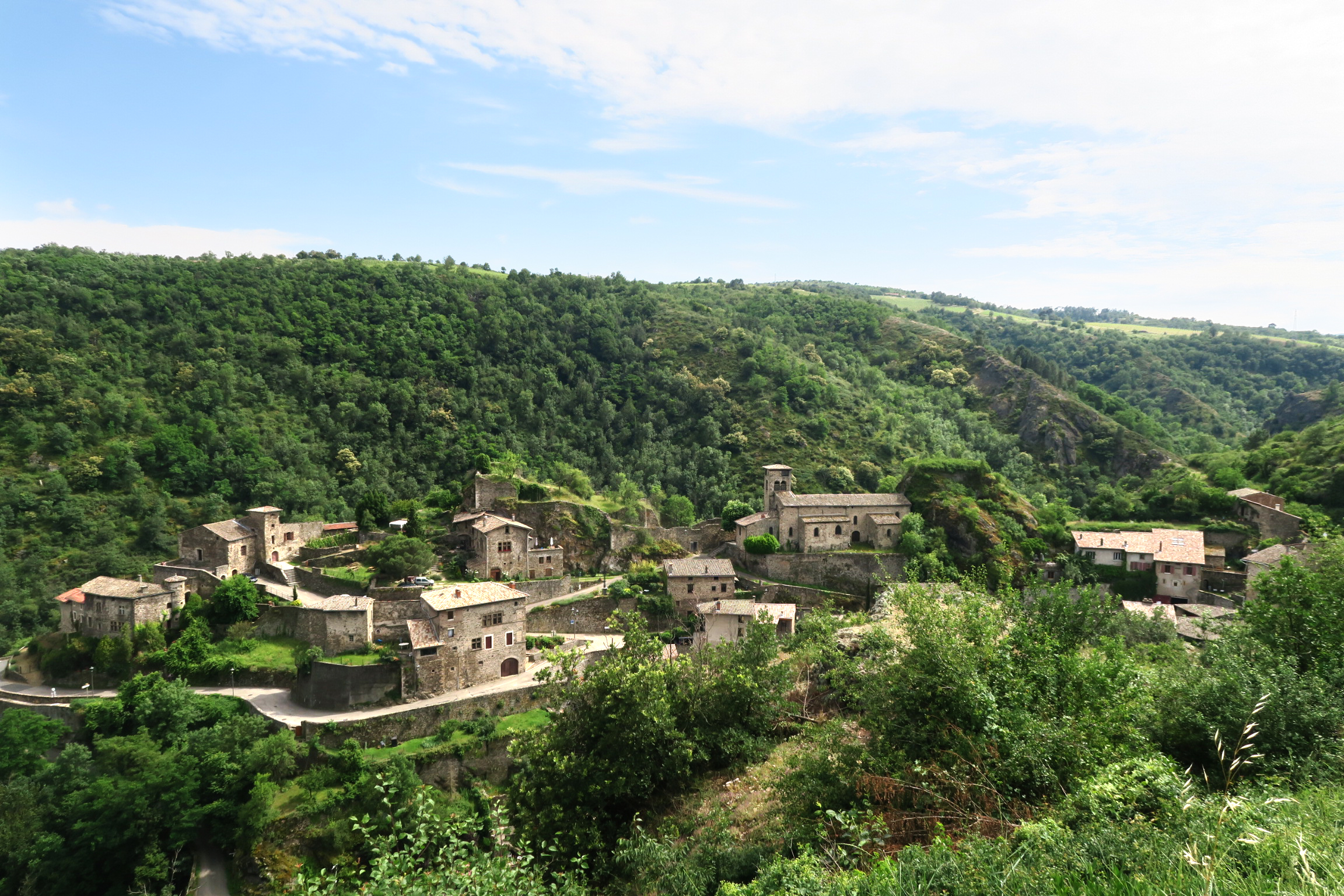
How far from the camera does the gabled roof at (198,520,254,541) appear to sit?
38.3 m

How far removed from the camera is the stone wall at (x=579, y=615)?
3794 centimetres

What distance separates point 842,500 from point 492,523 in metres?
23.0

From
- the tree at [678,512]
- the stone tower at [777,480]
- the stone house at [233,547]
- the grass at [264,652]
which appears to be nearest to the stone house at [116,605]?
the stone house at [233,547]

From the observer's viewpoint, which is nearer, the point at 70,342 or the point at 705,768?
the point at 705,768

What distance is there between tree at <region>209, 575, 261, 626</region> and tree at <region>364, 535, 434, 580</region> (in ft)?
20.1

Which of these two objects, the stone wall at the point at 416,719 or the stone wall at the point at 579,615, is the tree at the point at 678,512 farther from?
the stone wall at the point at 416,719

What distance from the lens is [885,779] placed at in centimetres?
1012

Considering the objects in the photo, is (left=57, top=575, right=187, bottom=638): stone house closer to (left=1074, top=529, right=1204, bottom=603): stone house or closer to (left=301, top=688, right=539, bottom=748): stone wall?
(left=301, top=688, right=539, bottom=748): stone wall

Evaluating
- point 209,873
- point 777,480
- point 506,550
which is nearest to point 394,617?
point 506,550

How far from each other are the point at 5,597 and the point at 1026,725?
60.8 meters

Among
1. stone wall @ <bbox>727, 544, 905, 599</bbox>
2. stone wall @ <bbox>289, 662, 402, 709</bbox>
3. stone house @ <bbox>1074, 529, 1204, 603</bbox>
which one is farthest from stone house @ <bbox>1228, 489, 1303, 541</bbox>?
stone wall @ <bbox>289, 662, 402, 709</bbox>

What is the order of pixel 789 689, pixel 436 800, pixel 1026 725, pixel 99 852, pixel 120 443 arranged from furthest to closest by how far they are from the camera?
pixel 120 443 → pixel 99 852 → pixel 436 800 → pixel 789 689 → pixel 1026 725

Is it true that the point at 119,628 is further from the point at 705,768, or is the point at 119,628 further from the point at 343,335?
the point at 343,335

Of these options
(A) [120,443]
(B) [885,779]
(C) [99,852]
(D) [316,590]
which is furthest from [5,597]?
(B) [885,779]
